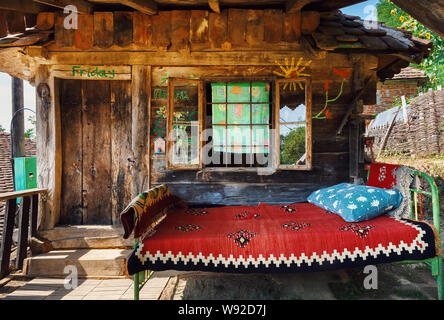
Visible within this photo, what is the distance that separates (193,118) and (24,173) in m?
2.94

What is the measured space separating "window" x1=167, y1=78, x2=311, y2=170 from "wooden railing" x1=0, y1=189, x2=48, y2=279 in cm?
200

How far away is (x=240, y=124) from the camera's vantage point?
3.56 metres

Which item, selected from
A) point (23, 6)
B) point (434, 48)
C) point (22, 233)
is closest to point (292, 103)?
point (23, 6)

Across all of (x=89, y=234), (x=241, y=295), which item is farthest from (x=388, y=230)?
(x=89, y=234)

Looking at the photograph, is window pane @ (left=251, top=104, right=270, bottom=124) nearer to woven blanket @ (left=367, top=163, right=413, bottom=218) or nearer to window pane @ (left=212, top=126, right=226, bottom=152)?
window pane @ (left=212, top=126, right=226, bottom=152)

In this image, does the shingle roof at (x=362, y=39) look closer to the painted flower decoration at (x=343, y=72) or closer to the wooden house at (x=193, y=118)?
the wooden house at (x=193, y=118)

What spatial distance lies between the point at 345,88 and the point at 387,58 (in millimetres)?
1051

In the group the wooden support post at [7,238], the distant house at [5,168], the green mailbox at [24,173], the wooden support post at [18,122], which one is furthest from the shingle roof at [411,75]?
the distant house at [5,168]

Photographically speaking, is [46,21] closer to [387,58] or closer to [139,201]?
[139,201]

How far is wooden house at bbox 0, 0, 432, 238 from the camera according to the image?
346 centimetres

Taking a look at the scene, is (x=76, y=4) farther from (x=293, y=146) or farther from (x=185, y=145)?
(x=293, y=146)

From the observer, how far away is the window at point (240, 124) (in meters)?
3.50

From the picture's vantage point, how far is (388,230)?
2.23m
